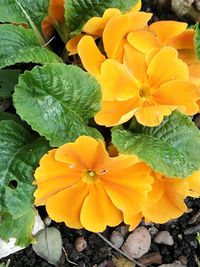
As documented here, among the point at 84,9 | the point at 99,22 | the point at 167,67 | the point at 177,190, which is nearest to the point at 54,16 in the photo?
Result: the point at 84,9

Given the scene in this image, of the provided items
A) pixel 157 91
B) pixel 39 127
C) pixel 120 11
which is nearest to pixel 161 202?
pixel 157 91

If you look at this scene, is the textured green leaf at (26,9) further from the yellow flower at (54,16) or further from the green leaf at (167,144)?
the green leaf at (167,144)

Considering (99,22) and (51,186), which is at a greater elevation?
(99,22)

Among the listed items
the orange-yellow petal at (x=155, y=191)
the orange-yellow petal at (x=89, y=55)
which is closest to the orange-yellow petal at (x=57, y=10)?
the orange-yellow petal at (x=89, y=55)

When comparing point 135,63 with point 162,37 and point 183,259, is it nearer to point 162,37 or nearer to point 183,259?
point 162,37

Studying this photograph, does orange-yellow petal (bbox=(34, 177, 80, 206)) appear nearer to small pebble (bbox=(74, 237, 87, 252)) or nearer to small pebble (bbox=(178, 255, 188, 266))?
small pebble (bbox=(74, 237, 87, 252))

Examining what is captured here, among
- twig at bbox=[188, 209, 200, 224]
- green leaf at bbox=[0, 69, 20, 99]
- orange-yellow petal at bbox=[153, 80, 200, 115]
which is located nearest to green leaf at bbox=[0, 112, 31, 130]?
green leaf at bbox=[0, 69, 20, 99]

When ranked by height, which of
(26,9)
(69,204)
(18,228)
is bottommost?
(18,228)
